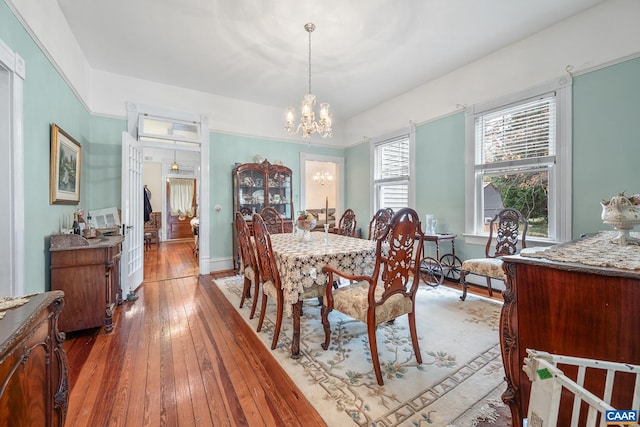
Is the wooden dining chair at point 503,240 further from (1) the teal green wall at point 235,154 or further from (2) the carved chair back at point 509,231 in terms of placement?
(1) the teal green wall at point 235,154

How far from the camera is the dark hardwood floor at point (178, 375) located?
4.77 ft

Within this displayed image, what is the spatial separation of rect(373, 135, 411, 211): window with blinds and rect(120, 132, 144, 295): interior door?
3.99 m

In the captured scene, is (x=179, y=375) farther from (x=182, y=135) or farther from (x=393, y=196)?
(x=393, y=196)

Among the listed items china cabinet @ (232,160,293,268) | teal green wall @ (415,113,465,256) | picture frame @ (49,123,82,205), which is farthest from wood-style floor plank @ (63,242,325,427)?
teal green wall @ (415,113,465,256)

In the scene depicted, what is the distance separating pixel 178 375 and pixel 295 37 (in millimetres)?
3425

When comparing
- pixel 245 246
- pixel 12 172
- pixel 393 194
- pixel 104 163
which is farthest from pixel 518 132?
pixel 104 163

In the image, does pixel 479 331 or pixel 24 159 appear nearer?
pixel 24 159

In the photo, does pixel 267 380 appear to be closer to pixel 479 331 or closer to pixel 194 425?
pixel 194 425

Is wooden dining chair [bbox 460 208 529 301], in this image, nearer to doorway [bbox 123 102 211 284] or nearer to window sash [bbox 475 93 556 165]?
window sash [bbox 475 93 556 165]

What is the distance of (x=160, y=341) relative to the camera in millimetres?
2268

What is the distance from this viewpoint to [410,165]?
4.54 metres

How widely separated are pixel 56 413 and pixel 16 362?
450 mm

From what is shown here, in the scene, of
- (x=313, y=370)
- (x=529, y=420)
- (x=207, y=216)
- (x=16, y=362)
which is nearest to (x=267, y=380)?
(x=313, y=370)

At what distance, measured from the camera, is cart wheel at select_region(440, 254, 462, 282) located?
3809 mm
